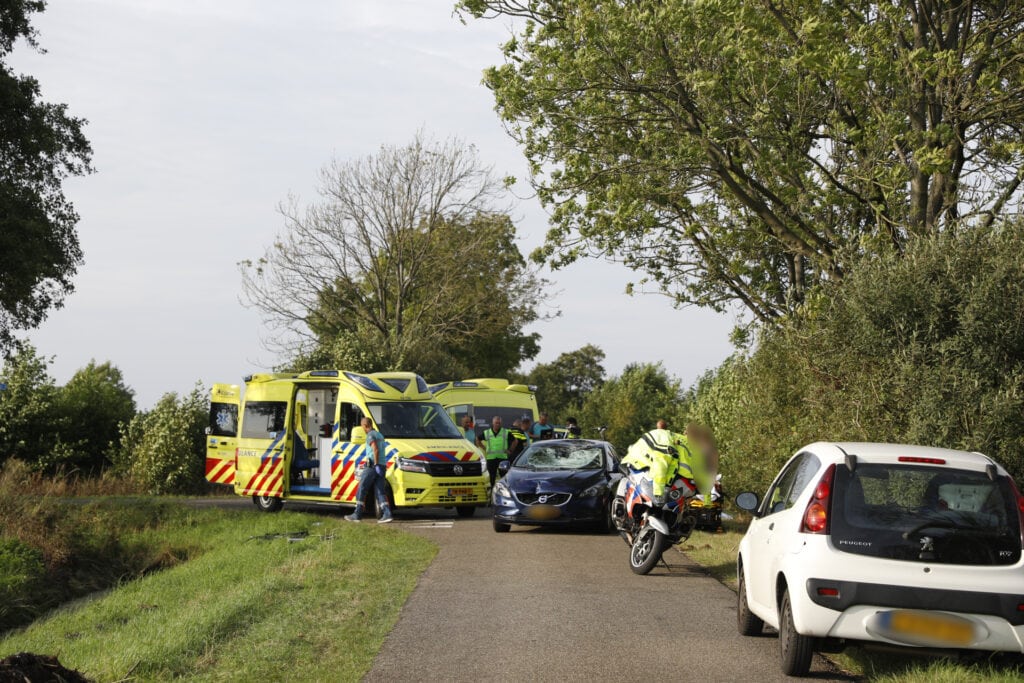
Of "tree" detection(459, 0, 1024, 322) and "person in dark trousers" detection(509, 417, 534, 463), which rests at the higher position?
"tree" detection(459, 0, 1024, 322)

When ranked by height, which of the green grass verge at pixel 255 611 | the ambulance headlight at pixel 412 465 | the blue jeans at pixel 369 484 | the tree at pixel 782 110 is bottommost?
the green grass verge at pixel 255 611

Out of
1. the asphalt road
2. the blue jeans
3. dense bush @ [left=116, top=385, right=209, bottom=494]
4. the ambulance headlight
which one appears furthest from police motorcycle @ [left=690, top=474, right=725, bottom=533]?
dense bush @ [left=116, top=385, right=209, bottom=494]

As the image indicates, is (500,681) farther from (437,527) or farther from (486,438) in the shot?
(486,438)

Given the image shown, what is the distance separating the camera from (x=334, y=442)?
21031 millimetres

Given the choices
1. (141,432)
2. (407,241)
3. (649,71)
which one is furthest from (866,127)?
(407,241)

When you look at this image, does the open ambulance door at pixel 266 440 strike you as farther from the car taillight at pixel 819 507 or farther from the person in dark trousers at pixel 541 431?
the car taillight at pixel 819 507

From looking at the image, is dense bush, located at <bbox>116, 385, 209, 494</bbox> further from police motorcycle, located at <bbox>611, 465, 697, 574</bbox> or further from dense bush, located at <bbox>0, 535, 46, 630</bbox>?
police motorcycle, located at <bbox>611, 465, 697, 574</bbox>

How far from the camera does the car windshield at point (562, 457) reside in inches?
728

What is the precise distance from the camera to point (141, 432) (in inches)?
1217

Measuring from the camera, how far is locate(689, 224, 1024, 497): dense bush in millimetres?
13047

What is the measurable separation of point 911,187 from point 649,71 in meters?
4.92

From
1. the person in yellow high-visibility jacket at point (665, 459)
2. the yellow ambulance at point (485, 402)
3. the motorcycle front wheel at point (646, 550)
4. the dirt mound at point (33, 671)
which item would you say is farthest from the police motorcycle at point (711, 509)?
the dirt mound at point (33, 671)

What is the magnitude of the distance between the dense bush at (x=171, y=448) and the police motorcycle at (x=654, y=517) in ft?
60.2

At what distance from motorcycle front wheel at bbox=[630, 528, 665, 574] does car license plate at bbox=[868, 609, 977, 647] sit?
5.81 metres
